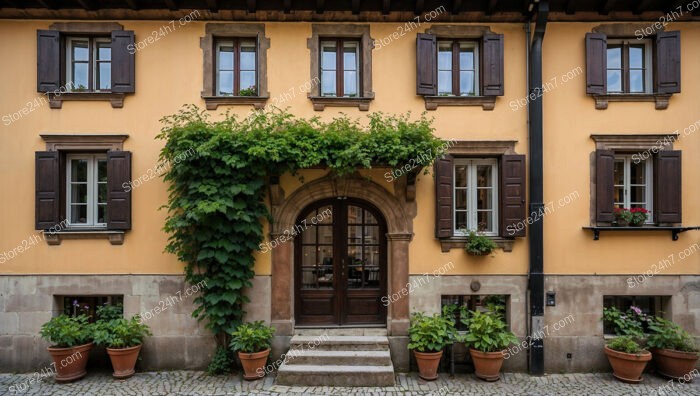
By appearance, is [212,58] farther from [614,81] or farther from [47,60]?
[614,81]

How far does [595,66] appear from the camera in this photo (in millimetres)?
7676

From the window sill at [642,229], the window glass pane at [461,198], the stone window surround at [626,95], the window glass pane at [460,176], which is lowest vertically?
the window sill at [642,229]

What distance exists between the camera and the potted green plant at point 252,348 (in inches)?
274

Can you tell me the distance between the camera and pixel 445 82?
7.98 meters

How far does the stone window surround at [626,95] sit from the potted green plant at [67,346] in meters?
10.4

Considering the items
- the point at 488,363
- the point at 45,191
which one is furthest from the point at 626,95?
the point at 45,191

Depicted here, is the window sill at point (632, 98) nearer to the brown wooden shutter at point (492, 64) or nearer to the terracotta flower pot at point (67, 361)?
the brown wooden shutter at point (492, 64)

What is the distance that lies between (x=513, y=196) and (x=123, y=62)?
25.7 feet

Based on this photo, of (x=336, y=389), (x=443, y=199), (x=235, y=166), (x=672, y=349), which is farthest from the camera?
(x=443, y=199)

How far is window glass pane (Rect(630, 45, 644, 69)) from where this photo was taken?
8.00m

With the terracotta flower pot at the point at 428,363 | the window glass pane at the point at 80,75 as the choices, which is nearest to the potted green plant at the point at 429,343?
Answer: the terracotta flower pot at the point at 428,363

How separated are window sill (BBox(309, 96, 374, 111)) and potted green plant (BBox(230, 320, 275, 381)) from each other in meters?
4.24

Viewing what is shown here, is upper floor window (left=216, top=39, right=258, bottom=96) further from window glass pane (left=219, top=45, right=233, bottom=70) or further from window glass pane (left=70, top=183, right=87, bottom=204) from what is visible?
window glass pane (left=70, top=183, right=87, bottom=204)

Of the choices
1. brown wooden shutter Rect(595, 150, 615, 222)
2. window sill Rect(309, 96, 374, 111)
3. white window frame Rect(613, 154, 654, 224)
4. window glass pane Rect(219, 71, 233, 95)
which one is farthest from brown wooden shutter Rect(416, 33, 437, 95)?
white window frame Rect(613, 154, 654, 224)
